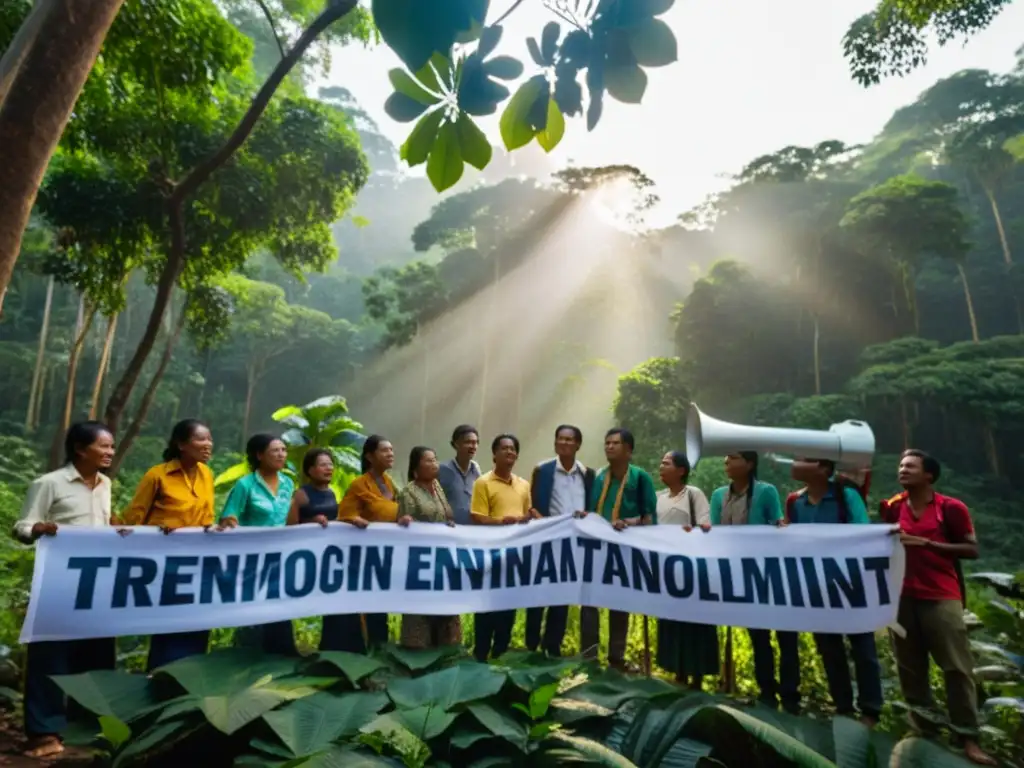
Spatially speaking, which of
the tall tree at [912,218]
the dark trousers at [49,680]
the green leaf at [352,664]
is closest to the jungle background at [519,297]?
the tall tree at [912,218]

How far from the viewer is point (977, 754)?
274cm

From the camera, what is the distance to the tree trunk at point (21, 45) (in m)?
2.43

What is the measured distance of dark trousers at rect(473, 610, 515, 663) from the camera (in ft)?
11.7

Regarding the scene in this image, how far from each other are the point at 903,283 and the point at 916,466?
2208cm

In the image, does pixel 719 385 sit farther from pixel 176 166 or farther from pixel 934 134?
pixel 176 166

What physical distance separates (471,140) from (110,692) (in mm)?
2578

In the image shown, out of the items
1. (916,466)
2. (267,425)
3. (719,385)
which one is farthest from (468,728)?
(267,425)

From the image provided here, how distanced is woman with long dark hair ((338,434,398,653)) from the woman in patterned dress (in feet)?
0.31

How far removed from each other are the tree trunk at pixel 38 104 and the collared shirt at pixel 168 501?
976mm

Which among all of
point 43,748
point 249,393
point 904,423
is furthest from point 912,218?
point 249,393

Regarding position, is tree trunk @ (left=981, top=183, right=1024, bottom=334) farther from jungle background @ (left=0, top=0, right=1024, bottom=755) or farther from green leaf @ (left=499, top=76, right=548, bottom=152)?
green leaf @ (left=499, top=76, right=548, bottom=152)

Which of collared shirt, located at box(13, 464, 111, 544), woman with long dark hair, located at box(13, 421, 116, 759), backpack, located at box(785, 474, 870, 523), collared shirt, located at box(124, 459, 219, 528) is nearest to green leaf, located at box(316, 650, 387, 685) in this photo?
collared shirt, located at box(124, 459, 219, 528)

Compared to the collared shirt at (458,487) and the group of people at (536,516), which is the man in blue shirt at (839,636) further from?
the collared shirt at (458,487)

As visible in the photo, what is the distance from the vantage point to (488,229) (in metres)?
26.8
